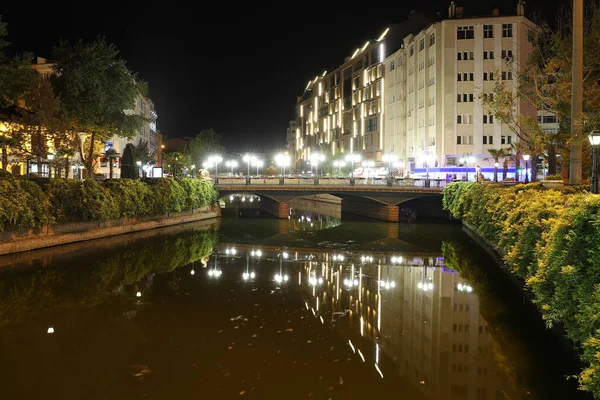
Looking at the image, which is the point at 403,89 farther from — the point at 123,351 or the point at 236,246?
the point at 123,351

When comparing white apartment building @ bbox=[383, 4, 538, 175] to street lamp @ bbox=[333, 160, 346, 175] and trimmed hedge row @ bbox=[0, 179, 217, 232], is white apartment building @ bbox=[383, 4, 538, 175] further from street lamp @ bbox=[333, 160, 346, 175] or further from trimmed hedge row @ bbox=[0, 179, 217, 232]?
trimmed hedge row @ bbox=[0, 179, 217, 232]

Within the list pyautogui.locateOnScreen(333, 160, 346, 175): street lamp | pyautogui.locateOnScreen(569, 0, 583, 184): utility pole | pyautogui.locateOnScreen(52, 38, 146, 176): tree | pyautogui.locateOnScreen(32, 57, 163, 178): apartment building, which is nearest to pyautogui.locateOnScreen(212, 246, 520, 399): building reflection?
pyautogui.locateOnScreen(569, 0, 583, 184): utility pole

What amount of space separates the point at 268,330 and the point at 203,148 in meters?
109

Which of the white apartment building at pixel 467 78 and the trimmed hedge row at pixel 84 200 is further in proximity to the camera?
the white apartment building at pixel 467 78

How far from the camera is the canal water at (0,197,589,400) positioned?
13.4m

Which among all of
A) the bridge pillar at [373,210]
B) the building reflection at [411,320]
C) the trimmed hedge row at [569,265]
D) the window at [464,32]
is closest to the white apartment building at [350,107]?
the window at [464,32]

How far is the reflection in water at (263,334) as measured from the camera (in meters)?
13.4

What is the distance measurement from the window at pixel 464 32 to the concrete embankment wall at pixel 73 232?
44548 millimetres

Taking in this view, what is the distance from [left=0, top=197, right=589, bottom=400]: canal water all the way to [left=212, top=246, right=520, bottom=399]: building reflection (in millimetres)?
63

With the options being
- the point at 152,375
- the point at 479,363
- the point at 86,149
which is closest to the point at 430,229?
the point at 86,149

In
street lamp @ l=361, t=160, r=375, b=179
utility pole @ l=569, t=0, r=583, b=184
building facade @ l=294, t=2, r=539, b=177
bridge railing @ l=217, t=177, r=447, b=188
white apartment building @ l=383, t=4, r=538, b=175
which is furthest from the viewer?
street lamp @ l=361, t=160, r=375, b=179

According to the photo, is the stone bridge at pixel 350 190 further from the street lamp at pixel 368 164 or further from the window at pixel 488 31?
the street lamp at pixel 368 164

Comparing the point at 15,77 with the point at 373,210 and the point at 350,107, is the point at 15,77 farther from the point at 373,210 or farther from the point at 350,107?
the point at 350,107

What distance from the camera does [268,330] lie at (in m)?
A: 17.7
